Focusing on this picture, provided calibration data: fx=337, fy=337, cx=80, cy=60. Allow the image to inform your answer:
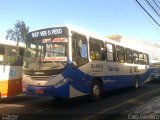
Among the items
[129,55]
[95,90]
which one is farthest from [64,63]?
[129,55]

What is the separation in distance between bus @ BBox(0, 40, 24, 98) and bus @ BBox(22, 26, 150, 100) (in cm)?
116

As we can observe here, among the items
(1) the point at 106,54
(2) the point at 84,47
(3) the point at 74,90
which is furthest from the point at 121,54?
(3) the point at 74,90

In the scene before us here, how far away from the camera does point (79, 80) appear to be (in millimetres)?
13836

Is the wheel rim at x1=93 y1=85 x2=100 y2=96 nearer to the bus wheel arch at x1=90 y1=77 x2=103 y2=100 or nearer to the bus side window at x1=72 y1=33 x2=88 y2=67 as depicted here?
the bus wheel arch at x1=90 y1=77 x2=103 y2=100

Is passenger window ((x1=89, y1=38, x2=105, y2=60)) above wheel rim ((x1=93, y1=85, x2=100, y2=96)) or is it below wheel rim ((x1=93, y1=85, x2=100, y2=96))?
above

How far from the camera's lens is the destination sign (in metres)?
13.4

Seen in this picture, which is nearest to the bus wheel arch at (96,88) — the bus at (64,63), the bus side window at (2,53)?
the bus at (64,63)

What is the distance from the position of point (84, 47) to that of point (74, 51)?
3.61ft

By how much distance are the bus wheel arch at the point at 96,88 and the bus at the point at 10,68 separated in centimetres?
340

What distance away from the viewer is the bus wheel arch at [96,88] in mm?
15133

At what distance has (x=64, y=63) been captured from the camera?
13.0m

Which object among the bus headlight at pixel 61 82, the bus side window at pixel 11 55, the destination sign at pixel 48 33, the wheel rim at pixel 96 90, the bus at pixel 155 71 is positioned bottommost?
the wheel rim at pixel 96 90

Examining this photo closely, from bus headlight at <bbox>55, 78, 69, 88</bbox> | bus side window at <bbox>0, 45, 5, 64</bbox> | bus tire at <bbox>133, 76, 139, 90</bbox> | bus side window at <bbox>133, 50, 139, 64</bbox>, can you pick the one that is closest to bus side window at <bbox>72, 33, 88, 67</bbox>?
bus headlight at <bbox>55, 78, 69, 88</bbox>

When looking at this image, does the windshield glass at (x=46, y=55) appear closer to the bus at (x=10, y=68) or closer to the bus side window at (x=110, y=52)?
the bus at (x=10, y=68)
